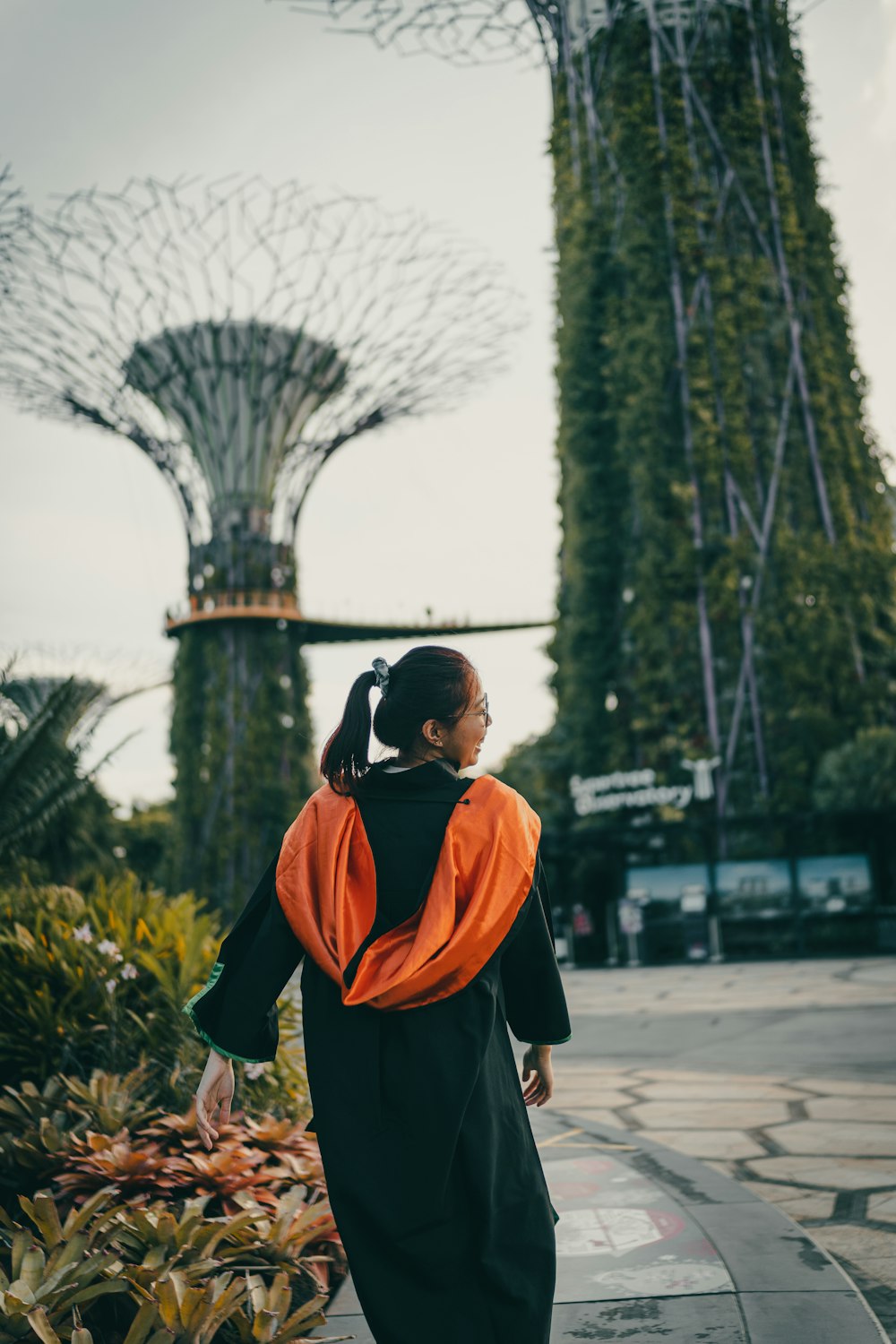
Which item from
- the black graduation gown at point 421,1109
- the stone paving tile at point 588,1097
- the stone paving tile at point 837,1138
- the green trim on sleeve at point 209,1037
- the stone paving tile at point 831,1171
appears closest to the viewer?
the black graduation gown at point 421,1109

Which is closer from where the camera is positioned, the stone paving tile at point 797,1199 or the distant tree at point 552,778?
the stone paving tile at point 797,1199

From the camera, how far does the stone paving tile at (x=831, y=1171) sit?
12.8 ft

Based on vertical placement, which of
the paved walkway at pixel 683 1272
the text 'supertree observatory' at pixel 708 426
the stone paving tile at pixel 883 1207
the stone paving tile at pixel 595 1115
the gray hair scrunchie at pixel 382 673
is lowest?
the stone paving tile at pixel 595 1115

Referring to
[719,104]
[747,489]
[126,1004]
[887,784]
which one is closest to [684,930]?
[887,784]

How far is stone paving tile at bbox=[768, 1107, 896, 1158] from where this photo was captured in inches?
171

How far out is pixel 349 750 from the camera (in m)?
2.17

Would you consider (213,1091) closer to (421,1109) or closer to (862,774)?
(421,1109)

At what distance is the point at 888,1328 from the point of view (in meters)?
2.57

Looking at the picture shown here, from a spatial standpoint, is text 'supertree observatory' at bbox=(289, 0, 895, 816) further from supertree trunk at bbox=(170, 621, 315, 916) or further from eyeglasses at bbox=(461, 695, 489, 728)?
eyeglasses at bbox=(461, 695, 489, 728)

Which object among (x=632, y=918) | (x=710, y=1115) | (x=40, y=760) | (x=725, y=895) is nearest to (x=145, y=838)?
(x=632, y=918)

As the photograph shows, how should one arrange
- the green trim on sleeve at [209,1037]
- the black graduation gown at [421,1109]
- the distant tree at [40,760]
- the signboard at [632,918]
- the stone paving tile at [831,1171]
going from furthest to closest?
the signboard at [632,918] → the distant tree at [40,760] → the stone paving tile at [831,1171] → the green trim on sleeve at [209,1037] → the black graduation gown at [421,1109]

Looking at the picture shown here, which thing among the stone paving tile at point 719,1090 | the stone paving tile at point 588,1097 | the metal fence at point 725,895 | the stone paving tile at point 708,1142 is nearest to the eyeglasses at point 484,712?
the stone paving tile at point 708,1142

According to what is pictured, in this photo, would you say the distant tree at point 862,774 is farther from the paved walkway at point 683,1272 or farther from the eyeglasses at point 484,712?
the eyeglasses at point 484,712

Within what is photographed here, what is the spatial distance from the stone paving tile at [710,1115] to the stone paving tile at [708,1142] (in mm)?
106
